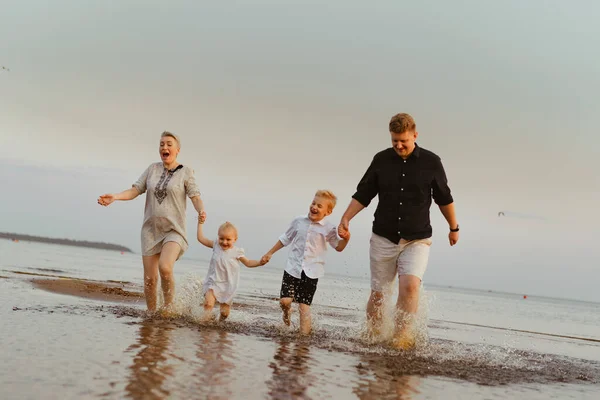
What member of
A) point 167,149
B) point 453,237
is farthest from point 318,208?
point 167,149

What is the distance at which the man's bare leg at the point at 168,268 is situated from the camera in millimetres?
8492

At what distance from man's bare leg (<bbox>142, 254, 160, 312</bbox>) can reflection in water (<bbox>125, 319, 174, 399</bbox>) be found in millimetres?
1845

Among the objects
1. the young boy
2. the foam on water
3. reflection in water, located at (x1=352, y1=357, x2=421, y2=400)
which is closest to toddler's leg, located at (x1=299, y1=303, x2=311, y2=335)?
the young boy

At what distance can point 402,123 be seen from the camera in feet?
22.9

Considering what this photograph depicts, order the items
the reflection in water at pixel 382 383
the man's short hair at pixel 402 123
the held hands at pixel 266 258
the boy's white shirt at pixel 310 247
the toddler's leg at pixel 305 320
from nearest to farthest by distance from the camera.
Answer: the reflection in water at pixel 382 383, the man's short hair at pixel 402 123, the toddler's leg at pixel 305 320, the boy's white shirt at pixel 310 247, the held hands at pixel 266 258

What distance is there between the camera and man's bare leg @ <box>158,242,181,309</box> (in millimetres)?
8492

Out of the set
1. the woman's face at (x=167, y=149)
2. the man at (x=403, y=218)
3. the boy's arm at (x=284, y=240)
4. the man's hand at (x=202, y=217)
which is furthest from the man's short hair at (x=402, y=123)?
the woman's face at (x=167, y=149)

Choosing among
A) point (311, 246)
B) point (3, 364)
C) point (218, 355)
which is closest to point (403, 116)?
point (311, 246)

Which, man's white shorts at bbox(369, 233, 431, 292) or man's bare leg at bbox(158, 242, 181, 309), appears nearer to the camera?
man's white shorts at bbox(369, 233, 431, 292)

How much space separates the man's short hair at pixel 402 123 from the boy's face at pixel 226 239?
10.6ft

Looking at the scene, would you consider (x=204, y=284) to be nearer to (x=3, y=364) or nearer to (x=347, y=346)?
(x=347, y=346)

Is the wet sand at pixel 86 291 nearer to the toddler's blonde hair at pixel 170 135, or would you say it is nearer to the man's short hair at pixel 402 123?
the toddler's blonde hair at pixel 170 135

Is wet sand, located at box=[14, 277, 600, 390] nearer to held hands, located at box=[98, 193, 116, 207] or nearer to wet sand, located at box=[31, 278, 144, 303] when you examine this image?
held hands, located at box=[98, 193, 116, 207]

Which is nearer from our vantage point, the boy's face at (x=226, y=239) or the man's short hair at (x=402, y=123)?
the man's short hair at (x=402, y=123)
